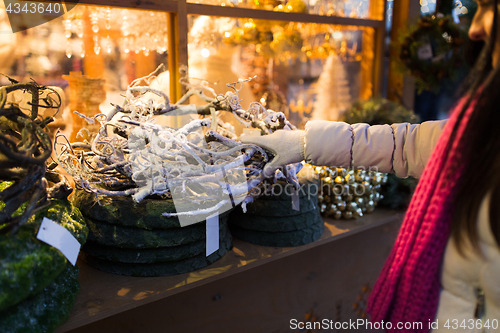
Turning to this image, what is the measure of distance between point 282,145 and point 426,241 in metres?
0.37

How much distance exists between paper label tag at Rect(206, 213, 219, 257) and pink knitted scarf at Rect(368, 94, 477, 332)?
1.32ft

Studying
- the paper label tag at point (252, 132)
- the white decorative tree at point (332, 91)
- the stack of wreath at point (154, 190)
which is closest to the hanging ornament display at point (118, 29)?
the stack of wreath at point (154, 190)

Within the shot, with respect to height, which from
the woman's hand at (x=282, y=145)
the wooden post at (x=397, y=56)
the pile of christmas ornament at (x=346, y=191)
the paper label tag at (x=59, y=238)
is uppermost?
the wooden post at (x=397, y=56)

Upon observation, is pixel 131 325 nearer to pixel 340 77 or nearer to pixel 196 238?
pixel 196 238

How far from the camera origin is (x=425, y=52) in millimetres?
1692

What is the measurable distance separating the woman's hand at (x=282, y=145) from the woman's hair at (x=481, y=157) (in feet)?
1.14

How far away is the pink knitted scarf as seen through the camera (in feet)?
1.99

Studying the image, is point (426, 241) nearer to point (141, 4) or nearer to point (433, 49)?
point (141, 4)

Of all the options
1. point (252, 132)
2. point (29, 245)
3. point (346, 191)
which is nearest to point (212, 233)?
point (252, 132)

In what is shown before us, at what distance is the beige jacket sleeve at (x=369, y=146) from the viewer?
2.70ft

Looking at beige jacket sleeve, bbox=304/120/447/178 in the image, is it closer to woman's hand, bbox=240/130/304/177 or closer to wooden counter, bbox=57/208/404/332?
woman's hand, bbox=240/130/304/177

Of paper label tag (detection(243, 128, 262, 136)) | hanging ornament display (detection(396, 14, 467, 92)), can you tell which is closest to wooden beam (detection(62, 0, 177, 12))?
paper label tag (detection(243, 128, 262, 136))

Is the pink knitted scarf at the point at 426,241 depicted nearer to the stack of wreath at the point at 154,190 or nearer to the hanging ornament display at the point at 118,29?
the stack of wreath at the point at 154,190

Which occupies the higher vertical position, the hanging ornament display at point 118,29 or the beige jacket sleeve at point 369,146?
the hanging ornament display at point 118,29
